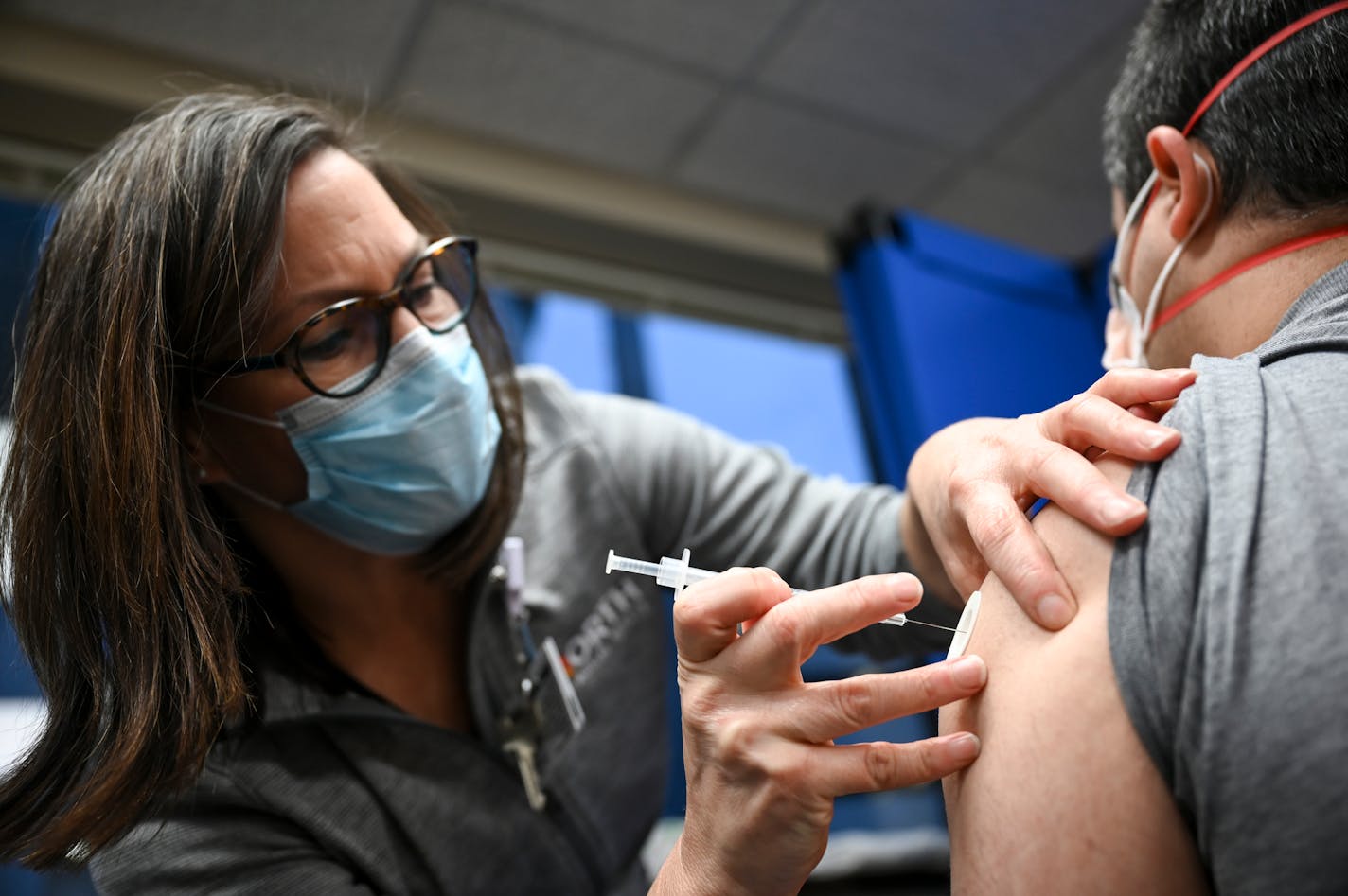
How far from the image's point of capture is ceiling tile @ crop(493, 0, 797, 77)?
260 cm

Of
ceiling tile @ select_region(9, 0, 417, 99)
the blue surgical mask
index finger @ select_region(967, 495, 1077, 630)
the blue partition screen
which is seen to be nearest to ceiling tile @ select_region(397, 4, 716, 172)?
ceiling tile @ select_region(9, 0, 417, 99)

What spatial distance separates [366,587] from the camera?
3.87ft

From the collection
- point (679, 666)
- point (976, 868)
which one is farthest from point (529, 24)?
point (976, 868)

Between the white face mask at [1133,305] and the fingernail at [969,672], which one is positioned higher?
the white face mask at [1133,305]

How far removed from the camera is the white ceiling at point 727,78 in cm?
258

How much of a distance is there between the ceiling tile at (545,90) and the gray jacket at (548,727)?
1685 millimetres

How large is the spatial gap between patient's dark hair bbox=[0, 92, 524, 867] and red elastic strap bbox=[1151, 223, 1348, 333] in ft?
3.00

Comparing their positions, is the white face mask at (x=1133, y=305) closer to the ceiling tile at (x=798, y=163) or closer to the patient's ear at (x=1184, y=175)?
the patient's ear at (x=1184, y=175)

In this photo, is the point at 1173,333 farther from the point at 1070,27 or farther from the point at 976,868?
the point at 1070,27

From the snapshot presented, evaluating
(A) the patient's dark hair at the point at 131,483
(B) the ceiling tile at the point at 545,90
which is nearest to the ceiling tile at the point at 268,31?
(B) the ceiling tile at the point at 545,90

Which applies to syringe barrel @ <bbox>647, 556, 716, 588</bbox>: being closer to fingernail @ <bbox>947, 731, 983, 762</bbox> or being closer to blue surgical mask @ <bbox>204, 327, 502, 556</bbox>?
fingernail @ <bbox>947, 731, 983, 762</bbox>

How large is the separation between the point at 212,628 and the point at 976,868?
0.72m

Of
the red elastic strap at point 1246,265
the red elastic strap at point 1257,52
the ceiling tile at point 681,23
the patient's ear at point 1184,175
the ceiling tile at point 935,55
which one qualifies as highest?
the ceiling tile at point 935,55

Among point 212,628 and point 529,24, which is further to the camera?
point 529,24
